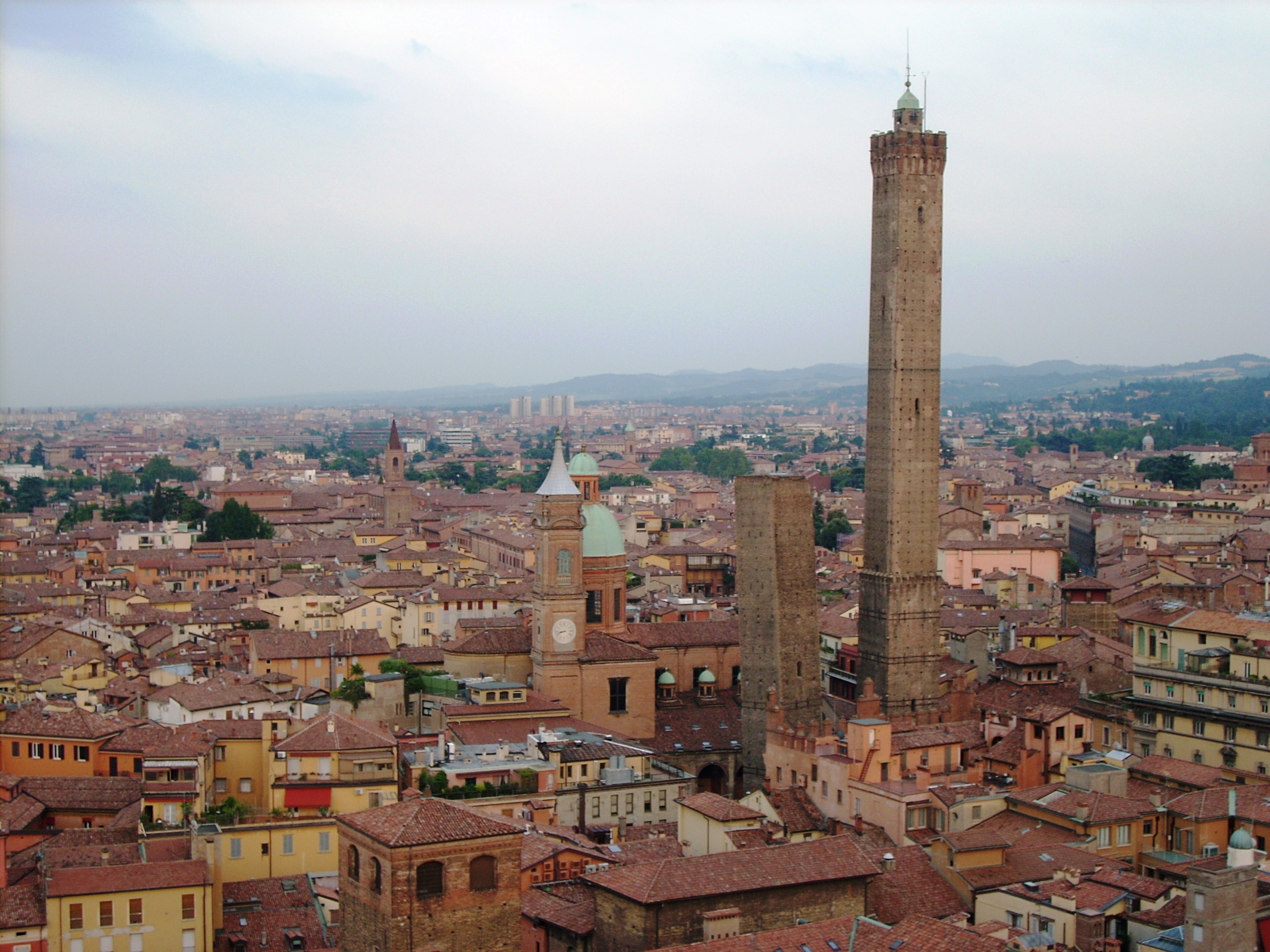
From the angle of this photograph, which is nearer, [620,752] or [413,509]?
[620,752]

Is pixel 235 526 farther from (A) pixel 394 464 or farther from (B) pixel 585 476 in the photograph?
(B) pixel 585 476

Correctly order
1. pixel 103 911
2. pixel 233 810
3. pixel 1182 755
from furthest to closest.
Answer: pixel 1182 755
pixel 233 810
pixel 103 911

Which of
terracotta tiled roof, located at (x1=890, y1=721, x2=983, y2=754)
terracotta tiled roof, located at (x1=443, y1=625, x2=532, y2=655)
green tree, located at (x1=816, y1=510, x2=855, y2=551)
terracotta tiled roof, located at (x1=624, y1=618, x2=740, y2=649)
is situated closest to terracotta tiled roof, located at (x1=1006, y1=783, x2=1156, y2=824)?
terracotta tiled roof, located at (x1=890, y1=721, x2=983, y2=754)

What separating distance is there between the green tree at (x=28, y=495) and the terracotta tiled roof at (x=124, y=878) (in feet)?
269

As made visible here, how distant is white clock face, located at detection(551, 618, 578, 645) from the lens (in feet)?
124

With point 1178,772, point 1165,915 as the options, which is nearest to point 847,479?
point 1178,772

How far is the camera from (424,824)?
20.0m

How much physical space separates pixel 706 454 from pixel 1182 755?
418 feet

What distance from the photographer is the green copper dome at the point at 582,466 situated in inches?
1631

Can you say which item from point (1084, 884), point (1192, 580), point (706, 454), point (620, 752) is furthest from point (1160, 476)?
point (1084, 884)

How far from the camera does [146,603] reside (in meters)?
54.8

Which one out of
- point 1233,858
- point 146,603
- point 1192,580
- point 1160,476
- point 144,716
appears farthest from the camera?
point 1160,476

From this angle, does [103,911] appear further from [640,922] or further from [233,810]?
[640,922]

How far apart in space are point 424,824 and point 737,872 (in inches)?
193
